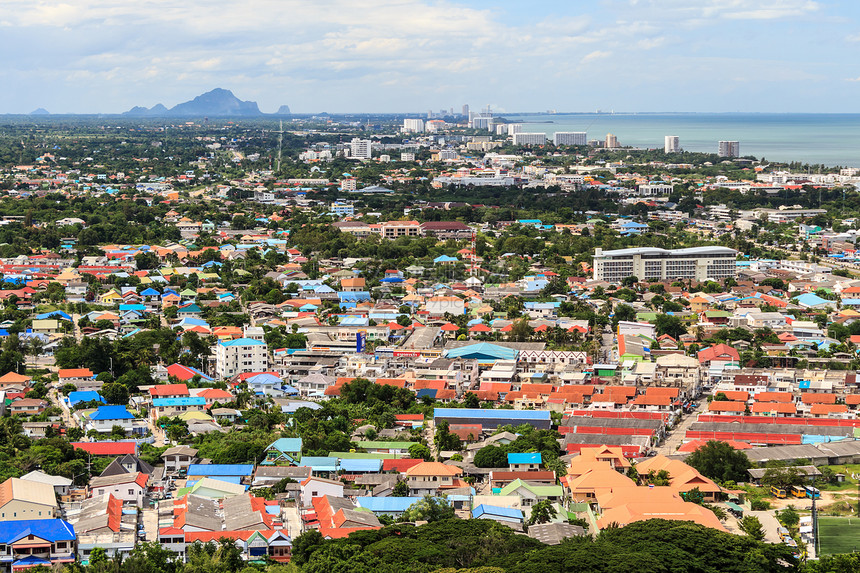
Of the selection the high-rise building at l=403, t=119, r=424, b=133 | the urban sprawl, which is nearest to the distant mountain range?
the high-rise building at l=403, t=119, r=424, b=133

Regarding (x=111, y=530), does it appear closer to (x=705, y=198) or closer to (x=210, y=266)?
(x=210, y=266)

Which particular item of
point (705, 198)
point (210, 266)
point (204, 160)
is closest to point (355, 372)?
point (210, 266)

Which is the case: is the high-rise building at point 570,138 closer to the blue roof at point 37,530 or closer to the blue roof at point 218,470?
the blue roof at point 218,470

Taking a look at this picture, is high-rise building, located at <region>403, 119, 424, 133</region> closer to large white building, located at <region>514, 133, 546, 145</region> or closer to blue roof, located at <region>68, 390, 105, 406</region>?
large white building, located at <region>514, 133, 546, 145</region>

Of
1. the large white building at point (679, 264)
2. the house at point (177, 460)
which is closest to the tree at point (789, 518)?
the house at point (177, 460)

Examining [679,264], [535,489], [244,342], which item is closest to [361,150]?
[679,264]

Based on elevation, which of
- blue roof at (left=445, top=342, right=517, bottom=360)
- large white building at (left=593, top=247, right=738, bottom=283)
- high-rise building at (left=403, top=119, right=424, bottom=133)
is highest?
high-rise building at (left=403, top=119, right=424, bottom=133)
